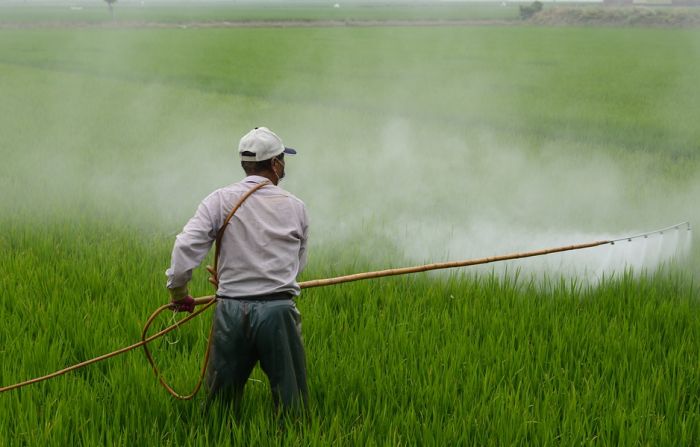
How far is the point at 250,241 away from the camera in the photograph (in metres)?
2.54

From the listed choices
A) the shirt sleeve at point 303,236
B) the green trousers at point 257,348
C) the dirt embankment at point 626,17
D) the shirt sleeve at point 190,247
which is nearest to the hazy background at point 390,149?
the shirt sleeve at point 303,236

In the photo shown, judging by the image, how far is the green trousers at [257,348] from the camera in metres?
2.52

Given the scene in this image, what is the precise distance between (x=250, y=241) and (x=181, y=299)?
29cm

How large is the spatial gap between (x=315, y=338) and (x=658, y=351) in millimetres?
1415

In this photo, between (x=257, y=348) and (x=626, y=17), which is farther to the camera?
(x=626, y=17)

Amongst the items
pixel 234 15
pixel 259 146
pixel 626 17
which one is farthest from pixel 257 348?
pixel 234 15

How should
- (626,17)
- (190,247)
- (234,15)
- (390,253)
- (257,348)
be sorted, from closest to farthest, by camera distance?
(190,247) < (257,348) < (390,253) < (626,17) < (234,15)

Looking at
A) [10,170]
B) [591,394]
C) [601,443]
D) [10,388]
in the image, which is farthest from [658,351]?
[10,170]

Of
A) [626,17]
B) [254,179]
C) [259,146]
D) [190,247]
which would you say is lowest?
[190,247]

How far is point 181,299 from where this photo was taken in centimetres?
256

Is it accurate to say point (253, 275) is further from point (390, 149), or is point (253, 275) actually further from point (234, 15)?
point (234, 15)

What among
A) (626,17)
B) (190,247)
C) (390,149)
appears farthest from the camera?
(626,17)

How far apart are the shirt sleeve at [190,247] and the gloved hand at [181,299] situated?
0.09 feet

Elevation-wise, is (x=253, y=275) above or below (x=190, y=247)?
below
